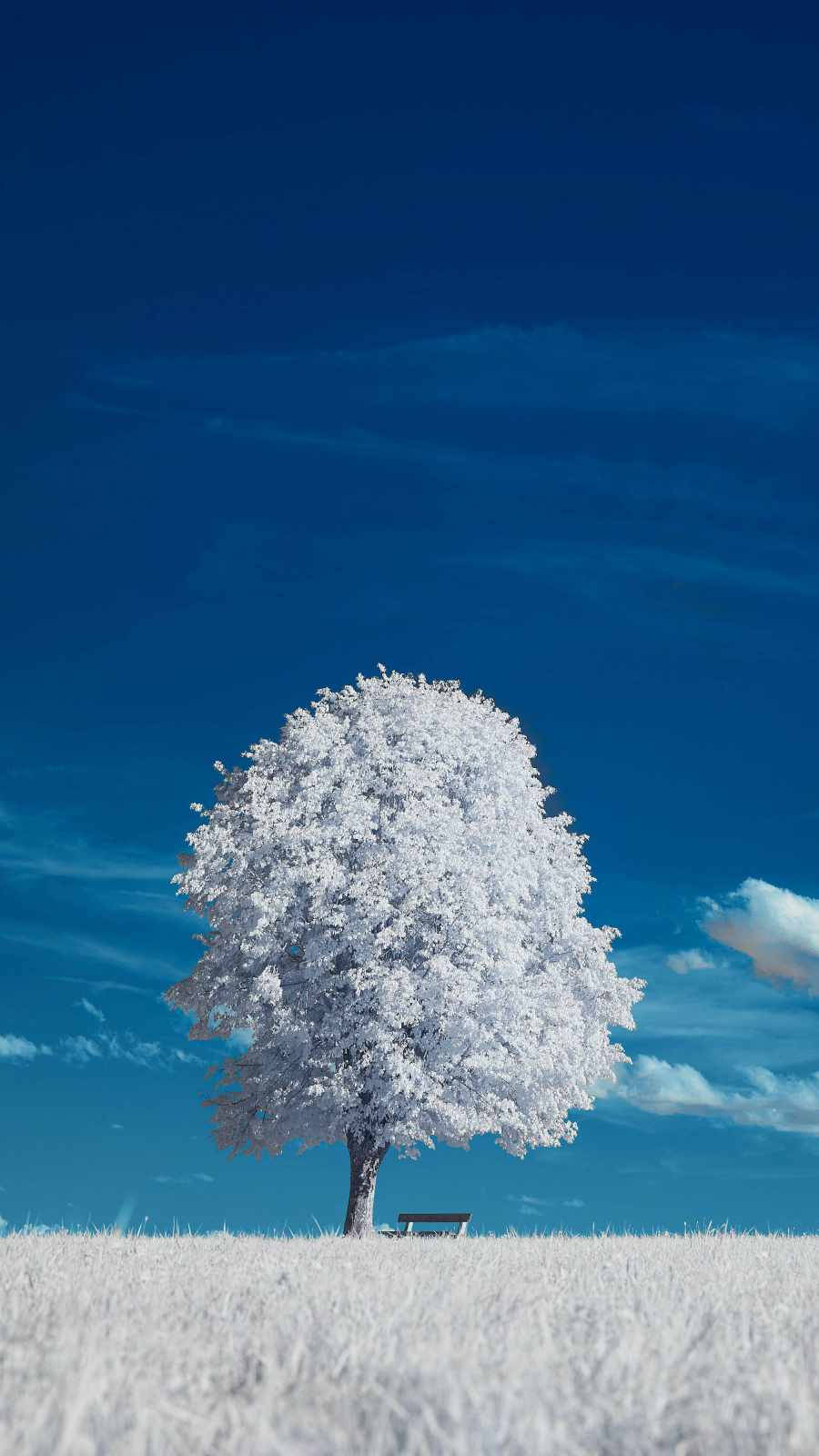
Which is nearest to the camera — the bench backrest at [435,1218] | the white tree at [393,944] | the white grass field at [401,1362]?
the white grass field at [401,1362]

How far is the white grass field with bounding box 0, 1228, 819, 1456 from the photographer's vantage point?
17.2 ft

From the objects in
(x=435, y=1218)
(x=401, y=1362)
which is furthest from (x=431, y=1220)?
(x=401, y=1362)

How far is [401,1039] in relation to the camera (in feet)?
83.4

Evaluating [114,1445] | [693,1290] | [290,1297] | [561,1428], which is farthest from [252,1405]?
[693,1290]

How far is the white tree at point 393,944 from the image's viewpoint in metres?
24.9

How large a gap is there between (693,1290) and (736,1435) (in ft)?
17.3

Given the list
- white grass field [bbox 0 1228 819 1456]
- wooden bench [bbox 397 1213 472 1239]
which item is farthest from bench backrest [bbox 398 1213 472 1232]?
white grass field [bbox 0 1228 819 1456]

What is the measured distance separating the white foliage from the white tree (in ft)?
0.18

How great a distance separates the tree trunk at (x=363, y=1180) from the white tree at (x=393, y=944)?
0.05 meters

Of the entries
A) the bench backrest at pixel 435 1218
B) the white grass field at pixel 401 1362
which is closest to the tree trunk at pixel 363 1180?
the bench backrest at pixel 435 1218

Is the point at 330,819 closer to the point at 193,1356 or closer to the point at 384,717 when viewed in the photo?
the point at 384,717

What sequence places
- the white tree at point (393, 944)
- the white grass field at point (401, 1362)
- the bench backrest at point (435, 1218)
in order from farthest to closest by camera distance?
the bench backrest at point (435, 1218) < the white tree at point (393, 944) < the white grass field at point (401, 1362)

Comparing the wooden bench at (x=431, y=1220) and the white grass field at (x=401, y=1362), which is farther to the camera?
the wooden bench at (x=431, y=1220)

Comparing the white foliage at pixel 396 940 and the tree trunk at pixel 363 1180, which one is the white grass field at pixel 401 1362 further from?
the tree trunk at pixel 363 1180
